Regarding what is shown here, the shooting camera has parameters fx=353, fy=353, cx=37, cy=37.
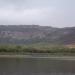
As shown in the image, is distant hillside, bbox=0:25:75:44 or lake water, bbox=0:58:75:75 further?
distant hillside, bbox=0:25:75:44

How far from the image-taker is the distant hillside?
387ft

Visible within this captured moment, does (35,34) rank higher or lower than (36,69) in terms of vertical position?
higher

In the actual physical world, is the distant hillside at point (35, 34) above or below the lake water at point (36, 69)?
above

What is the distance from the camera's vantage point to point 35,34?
429ft

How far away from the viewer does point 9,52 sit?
50.8 metres

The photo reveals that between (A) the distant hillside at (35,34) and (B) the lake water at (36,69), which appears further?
(A) the distant hillside at (35,34)

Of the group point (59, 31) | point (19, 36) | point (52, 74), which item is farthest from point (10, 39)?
point (52, 74)

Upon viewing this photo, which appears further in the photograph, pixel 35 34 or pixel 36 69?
pixel 35 34

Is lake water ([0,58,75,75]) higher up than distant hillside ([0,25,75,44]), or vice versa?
distant hillside ([0,25,75,44])

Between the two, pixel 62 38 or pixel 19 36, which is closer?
pixel 62 38

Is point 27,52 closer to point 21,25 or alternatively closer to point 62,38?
point 62,38

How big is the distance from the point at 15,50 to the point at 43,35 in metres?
77.1

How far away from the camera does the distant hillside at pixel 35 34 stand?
4648 inches

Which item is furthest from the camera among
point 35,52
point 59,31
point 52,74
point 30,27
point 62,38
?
point 30,27
